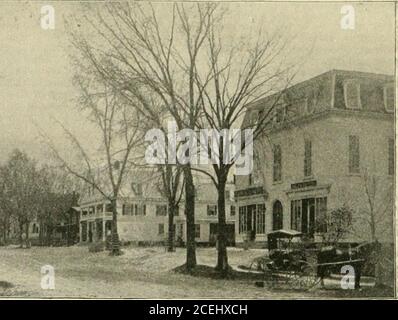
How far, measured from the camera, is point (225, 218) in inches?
327

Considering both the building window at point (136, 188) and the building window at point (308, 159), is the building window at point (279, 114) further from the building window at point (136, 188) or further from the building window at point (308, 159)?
the building window at point (136, 188)

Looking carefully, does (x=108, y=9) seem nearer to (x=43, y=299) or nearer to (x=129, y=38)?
(x=129, y=38)

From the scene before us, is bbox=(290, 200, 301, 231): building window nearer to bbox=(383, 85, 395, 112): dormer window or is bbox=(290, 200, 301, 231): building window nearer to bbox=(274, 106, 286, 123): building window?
bbox=(274, 106, 286, 123): building window

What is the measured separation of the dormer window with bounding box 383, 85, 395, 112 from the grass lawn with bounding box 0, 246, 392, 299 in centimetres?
174

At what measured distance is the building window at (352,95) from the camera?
8195mm

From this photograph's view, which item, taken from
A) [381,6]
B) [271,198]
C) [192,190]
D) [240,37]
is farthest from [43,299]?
[381,6]

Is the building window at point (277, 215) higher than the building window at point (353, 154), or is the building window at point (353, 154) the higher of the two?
the building window at point (353, 154)

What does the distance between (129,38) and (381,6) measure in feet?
8.01

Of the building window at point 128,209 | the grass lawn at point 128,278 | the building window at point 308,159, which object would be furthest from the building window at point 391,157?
the building window at point 128,209

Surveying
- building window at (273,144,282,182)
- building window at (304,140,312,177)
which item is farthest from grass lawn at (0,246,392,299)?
building window at (304,140,312,177)

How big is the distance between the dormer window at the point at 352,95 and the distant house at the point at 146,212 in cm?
139

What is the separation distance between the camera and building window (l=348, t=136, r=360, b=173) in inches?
321

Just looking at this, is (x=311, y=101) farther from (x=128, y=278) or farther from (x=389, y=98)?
(x=128, y=278)

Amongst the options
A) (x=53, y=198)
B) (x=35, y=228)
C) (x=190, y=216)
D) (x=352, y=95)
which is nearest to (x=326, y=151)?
(x=352, y=95)
